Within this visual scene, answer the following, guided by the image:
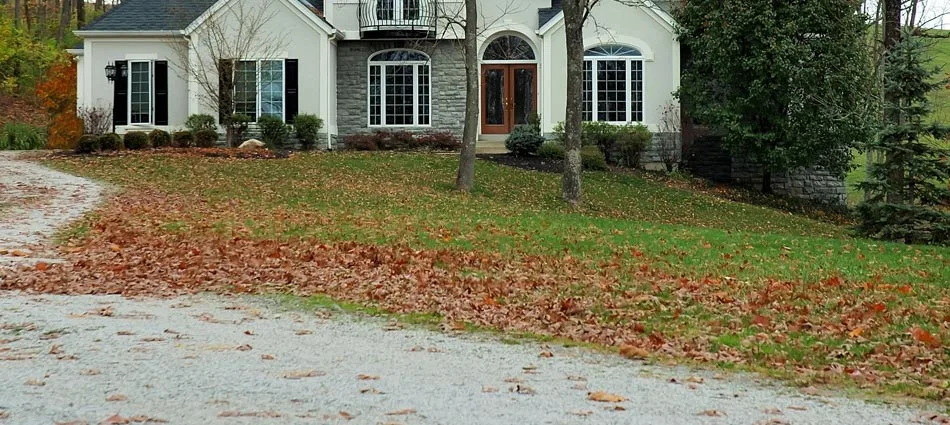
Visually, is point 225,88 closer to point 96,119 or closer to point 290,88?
point 290,88

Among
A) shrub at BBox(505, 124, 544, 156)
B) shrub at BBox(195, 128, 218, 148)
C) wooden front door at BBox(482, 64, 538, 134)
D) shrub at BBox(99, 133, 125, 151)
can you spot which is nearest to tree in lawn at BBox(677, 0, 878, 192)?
shrub at BBox(505, 124, 544, 156)

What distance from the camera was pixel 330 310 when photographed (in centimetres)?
927

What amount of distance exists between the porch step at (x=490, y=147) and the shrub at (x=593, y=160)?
7.65ft

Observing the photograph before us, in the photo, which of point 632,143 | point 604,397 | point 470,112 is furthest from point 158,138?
point 604,397

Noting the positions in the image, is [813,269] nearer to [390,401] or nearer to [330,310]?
[330,310]

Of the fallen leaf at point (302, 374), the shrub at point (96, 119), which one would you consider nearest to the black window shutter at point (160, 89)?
the shrub at point (96, 119)

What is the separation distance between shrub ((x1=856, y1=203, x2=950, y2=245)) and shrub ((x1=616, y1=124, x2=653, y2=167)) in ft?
30.3

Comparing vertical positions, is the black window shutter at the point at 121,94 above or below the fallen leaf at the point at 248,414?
above

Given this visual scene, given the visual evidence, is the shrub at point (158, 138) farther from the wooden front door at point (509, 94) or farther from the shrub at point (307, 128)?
the wooden front door at point (509, 94)

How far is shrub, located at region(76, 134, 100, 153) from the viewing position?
24.9 m

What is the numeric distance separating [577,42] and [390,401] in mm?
15616

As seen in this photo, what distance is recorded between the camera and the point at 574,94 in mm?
20625

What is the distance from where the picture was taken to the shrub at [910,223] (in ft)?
57.8

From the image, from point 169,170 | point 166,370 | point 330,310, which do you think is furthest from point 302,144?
point 166,370
